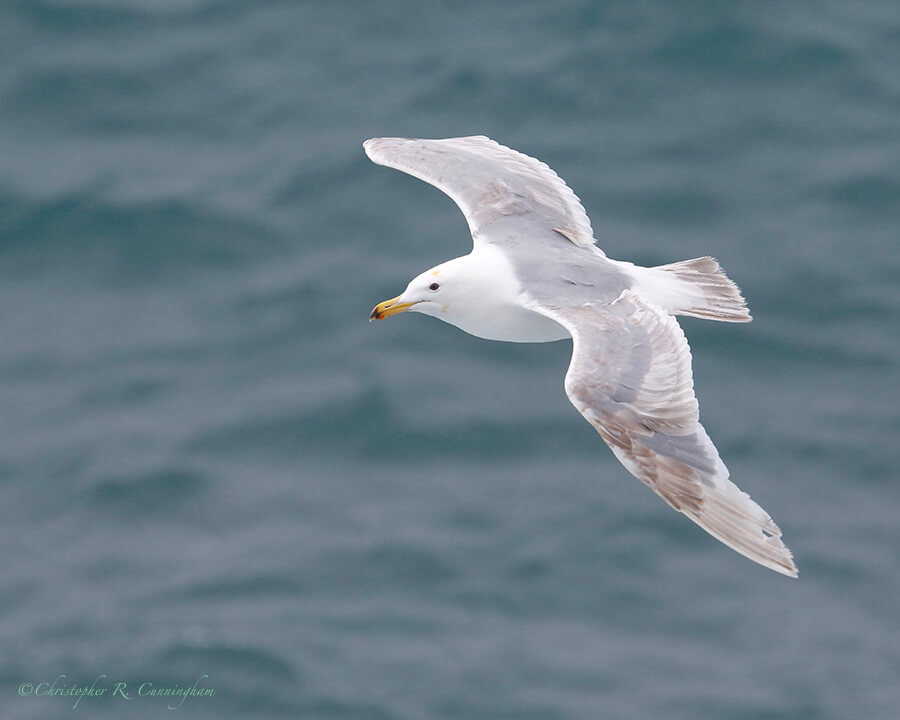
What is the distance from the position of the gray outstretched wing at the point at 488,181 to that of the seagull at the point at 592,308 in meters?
0.01

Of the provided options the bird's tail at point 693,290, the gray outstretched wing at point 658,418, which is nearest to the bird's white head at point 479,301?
the gray outstretched wing at point 658,418

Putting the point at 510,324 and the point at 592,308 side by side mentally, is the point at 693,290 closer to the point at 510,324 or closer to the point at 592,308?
the point at 592,308

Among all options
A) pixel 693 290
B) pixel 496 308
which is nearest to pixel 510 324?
pixel 496 308

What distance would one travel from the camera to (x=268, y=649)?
54.3 ft

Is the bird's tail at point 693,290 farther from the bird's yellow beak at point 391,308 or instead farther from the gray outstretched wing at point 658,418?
Result: the bird's yellow beak at point 391,308

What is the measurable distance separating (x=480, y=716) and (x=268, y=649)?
2.17 m

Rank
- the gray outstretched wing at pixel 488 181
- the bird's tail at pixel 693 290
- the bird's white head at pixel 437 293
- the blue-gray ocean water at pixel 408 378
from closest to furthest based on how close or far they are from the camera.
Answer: the bird's white head at pixel 437 293 → the bird's tail at pixel 693 290 → the gray outstretched wing at pixel 488 181 → the blue-gray ocean water at pixel 408 378

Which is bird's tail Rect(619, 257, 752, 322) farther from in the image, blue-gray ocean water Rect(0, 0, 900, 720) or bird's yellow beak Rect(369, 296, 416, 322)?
blue-gray ocean water Rect(0, 0, 900, 720)

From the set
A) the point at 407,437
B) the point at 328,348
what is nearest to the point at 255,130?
the point at 328,348

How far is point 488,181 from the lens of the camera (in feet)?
47.8

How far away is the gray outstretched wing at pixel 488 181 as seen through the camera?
14.2 meters

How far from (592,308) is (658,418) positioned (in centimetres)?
124

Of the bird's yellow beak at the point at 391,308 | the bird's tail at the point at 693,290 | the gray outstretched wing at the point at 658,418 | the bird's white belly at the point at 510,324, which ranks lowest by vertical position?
the gray outstretched wing at the point at 658,418

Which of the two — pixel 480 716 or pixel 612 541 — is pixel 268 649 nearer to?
pixel 480 716
